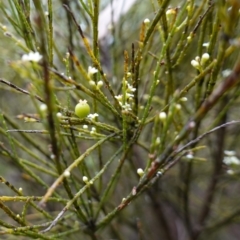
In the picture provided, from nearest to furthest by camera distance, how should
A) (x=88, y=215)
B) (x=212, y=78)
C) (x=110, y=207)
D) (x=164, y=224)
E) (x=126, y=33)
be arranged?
(x=212, y=78) → (x=88, y=215) → (x=110, y=207) → (x=164, y=224) → (x=126, y=33)

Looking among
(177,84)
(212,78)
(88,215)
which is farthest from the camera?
(177,84)

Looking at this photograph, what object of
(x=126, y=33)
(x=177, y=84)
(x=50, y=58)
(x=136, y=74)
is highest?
(x=126, y=33)

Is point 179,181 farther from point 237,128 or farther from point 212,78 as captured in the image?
point 212,78

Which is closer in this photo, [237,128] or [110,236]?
[237,128]

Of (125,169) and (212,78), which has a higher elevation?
(125,169)

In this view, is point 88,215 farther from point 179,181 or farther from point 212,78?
point 179,181

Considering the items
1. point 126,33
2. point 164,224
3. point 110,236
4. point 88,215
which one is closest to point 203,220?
point 164,224
